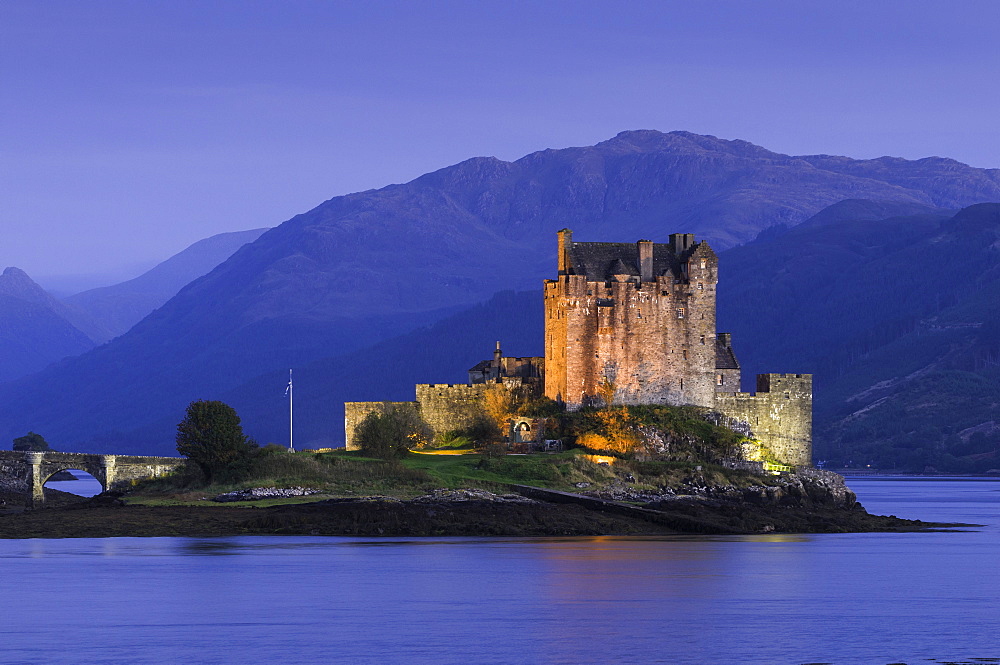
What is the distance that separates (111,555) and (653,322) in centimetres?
4410

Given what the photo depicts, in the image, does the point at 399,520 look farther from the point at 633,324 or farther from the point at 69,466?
the point at 69,466

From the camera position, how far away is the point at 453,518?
86562 millimetres

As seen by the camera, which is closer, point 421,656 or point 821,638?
point 421,656

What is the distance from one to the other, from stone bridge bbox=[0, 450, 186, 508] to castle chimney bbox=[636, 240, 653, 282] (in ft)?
105

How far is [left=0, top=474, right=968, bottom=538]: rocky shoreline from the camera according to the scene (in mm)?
83812

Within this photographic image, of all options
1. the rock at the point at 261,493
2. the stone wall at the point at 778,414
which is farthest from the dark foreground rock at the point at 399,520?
the stone wall at the point at 778,414

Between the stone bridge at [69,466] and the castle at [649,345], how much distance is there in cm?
1507

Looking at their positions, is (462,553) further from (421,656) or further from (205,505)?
(421,656)

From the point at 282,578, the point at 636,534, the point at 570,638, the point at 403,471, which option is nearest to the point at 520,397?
the point at 403,471

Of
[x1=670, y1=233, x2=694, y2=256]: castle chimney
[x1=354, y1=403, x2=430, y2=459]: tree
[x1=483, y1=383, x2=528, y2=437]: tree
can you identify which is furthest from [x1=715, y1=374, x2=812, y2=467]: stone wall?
[x1=354, y1=403, x2=430, y2=459]: tree

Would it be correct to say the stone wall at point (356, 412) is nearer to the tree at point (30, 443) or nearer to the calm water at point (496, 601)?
the calm water at point (496, 601)

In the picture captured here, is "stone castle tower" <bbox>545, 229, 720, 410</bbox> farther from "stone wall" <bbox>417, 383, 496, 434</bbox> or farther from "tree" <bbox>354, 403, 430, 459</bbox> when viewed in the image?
"tree" <bbox>354, 403, 430, 459</bbox>

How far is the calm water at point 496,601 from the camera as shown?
4616cm

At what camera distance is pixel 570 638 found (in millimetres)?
48281
